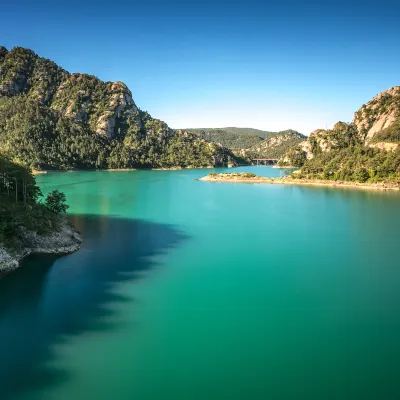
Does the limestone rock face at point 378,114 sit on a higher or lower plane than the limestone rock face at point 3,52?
lower

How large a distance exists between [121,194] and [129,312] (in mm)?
54408

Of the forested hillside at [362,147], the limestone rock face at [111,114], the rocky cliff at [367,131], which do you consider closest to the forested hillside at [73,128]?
the limestone rock face at [111,114]

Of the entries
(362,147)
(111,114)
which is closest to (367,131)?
(362,147)

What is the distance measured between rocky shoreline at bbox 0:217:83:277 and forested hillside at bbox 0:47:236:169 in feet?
318

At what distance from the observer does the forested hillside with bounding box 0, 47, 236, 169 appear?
135 m

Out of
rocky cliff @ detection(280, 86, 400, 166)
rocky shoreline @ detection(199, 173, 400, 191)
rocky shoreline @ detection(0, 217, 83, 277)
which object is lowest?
rocky shoreline @ detection(0, 217, 83, 277)

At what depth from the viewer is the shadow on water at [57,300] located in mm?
14321

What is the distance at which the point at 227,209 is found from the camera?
57281mm

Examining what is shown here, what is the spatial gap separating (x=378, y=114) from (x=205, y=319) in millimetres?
130960

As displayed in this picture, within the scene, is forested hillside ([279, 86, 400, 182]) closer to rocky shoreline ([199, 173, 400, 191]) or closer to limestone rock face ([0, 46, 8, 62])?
rocky shoreline ([199, 173, 400, 191])

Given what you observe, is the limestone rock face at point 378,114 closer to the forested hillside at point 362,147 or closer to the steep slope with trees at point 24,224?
the forested hillside at point 362,147

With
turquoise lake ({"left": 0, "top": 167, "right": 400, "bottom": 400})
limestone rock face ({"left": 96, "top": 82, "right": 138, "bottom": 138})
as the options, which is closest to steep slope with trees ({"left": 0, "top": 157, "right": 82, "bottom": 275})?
turquoise lake ({"left": 0, "top": 167, "right": 400, "bottom": 400})

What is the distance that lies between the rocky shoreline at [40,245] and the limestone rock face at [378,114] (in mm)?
107140

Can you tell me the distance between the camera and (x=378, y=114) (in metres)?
126
